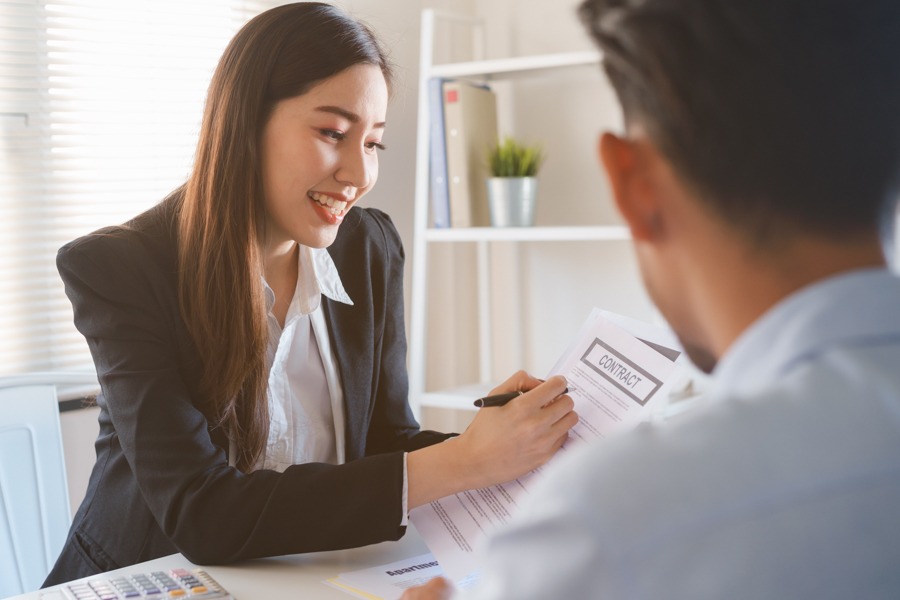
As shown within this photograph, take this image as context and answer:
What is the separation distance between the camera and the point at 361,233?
67.4 inches

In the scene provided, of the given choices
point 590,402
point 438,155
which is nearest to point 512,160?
point 438,155

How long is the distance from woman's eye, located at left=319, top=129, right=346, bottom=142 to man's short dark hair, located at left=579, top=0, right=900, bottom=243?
0.98m

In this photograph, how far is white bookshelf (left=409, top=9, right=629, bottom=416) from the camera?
2.49m

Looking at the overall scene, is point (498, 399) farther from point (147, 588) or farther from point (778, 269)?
point (778, 269)

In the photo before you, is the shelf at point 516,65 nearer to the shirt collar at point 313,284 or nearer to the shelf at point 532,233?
the shelf at point 532,233

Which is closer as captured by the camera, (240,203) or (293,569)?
(293,569)

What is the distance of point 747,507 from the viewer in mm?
415

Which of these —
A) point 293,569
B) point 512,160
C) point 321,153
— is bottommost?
point 293,569

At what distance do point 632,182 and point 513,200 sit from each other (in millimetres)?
2017

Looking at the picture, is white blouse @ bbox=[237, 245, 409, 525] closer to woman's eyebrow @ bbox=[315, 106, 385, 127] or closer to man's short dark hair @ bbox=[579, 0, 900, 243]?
woman's eyebrow @ bbox=[315, 106, 385, 127]

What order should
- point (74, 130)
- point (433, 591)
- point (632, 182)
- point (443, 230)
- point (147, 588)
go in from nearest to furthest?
point (632, 182) → point (433, 591) → point (147, 588) → point (74, 130) → point (443, 230)

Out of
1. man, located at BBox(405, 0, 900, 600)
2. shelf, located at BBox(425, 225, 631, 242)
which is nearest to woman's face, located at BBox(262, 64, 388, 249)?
man, located at BBox(405, 0, 900, 600)

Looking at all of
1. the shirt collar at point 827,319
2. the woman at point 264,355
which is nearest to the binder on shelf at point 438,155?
the woman at point 264,355

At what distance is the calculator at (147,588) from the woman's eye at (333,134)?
67 cm
